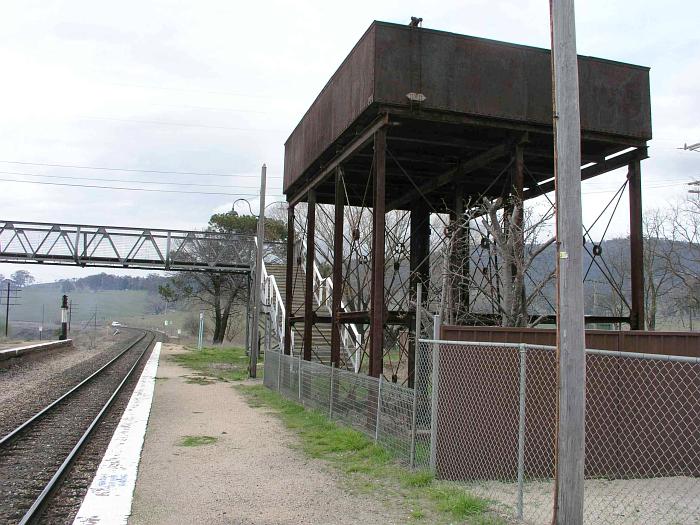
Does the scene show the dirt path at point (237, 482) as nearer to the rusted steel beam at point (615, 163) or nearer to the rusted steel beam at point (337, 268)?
the rusted steel beam at point (337, 268)

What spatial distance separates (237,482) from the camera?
8.52 metres

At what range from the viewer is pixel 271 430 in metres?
12.7

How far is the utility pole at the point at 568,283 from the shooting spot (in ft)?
18.5

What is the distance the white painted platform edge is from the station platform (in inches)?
0.5

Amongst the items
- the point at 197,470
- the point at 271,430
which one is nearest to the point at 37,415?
the point at 271,430

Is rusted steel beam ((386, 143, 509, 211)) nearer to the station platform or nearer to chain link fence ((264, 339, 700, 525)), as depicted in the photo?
chain link fence ((264, 339, 700, 525))

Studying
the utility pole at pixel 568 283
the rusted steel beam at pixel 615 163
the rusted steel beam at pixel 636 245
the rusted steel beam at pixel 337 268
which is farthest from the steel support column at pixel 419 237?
the utility pole at pixel 568 283

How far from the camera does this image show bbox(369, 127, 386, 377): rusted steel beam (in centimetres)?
1150

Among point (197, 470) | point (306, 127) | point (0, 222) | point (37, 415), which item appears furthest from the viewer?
point (0, 222)

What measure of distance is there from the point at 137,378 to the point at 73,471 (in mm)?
15977

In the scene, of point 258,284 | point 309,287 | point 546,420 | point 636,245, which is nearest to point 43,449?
point 309,287

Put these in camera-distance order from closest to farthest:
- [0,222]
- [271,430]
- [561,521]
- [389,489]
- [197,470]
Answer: [561,521] < [389,489] < [197,470] < [271,430] < [0,222]

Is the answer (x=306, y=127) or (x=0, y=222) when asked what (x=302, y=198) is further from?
(x=0, y=222)

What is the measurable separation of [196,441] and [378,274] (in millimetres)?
4243
